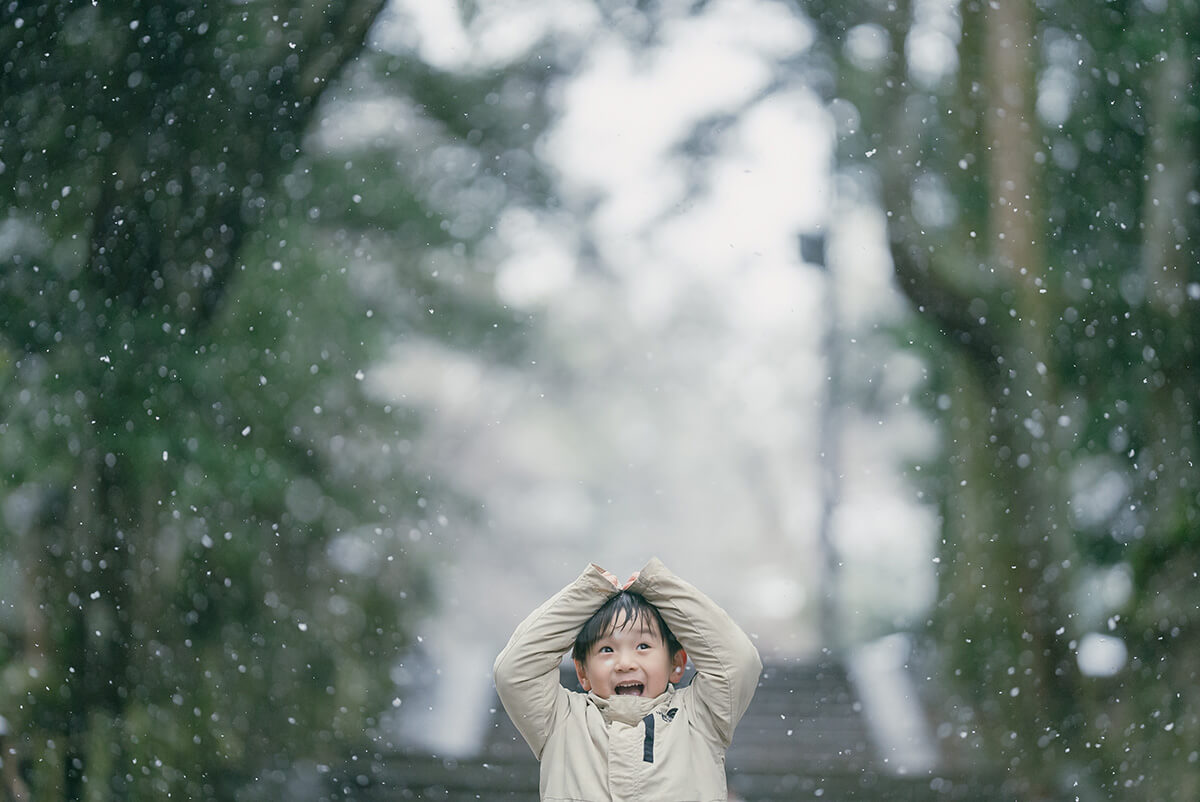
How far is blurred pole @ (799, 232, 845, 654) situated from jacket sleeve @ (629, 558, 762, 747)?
3.60 ft

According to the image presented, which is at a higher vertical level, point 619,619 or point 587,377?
point 587,377

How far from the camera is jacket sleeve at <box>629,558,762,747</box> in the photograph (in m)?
0.87

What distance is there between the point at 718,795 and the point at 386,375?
4.01ft

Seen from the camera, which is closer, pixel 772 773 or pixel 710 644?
pixel 710 644

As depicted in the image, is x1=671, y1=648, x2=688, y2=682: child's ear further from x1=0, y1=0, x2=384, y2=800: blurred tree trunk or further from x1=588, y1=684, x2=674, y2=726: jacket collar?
x1=0, y1=0, x2=384, y2=800: blurred tree trunk

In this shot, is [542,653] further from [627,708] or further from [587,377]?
[587,377]

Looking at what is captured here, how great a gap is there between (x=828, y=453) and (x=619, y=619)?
3.89 feet

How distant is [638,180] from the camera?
1927mm

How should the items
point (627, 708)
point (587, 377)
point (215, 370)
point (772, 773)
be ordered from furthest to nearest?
point (587, 377) → point (215, 370) → point (772, 773) → point (627, 708)

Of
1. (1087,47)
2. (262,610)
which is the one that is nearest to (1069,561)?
(1087,47)

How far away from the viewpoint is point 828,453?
2.01 meters

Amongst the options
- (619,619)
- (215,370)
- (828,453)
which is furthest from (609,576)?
(828,453)

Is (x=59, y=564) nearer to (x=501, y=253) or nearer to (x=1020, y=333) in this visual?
(x=501, y=253)

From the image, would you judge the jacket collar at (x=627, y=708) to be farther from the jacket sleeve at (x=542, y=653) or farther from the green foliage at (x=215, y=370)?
the green foliage at (x=215, y=370)
